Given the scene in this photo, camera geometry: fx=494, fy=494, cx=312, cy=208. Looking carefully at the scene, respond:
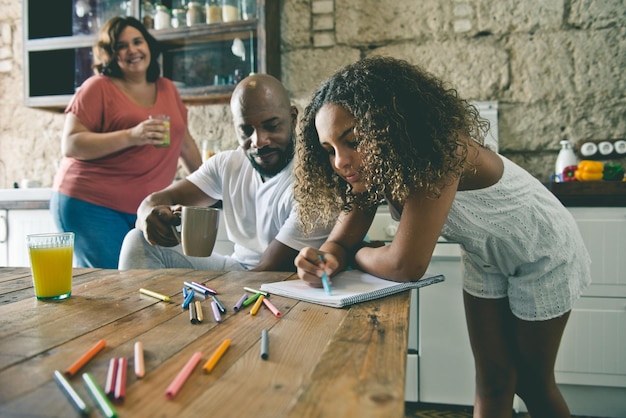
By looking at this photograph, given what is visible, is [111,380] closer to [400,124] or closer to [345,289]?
[345,289]

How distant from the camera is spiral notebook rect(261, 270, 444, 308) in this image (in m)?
0.86

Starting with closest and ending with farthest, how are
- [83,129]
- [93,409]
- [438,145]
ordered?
[93,409] → [438,145] → [83,129]

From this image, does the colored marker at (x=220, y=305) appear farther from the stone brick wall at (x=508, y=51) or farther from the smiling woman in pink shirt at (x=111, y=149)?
the stone brick wall at (x=508, y=51)

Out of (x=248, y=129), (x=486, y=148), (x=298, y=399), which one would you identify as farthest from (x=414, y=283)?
(x=248, y=129)

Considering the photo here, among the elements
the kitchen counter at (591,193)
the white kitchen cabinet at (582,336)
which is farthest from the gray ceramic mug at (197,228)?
the kitchen counter at (591,193)

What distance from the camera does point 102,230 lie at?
2.00m

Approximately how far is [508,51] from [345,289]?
2089 millimetres

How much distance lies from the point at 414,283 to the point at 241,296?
0.34 m

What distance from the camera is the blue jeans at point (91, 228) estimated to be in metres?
1.97

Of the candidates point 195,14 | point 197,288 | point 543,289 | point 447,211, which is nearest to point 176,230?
point 197,288

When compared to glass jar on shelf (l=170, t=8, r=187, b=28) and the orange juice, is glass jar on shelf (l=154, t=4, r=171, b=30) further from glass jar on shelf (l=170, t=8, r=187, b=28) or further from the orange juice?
the orange juice

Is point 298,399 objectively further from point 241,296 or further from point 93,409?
point 241,296

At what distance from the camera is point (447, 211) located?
1049mm

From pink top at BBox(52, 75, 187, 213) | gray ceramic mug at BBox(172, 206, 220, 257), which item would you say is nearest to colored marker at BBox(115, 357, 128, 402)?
gray ceramic mug at BBox(172, 206, 220, 257)
